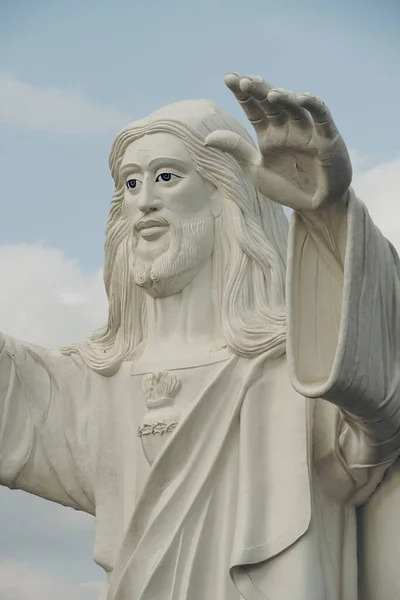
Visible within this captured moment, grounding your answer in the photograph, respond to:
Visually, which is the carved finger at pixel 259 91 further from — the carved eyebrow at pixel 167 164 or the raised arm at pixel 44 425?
the raised arm at pixel 44 425

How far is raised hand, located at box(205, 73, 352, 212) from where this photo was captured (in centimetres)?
744

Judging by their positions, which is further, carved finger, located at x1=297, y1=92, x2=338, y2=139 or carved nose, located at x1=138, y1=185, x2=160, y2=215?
carved nose, located at x1=138, y1=185, x2=160, y2=215

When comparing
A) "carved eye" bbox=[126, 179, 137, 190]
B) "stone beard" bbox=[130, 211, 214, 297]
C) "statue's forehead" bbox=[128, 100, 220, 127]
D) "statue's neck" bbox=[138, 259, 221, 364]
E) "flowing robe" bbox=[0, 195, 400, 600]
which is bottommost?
"flowing robe" bbox=[0, 195, 400, 600]

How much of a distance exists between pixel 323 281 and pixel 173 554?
64.3 inches

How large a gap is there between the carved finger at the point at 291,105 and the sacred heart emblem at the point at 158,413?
206 cm

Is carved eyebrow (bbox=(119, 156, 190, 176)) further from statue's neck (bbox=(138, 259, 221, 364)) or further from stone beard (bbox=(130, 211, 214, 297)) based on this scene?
statue's neck (bbox=(138, 259, 221, 364))

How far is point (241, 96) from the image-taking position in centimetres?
748

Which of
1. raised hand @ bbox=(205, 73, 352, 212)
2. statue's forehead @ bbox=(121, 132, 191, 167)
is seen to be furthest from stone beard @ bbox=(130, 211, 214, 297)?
raised hand @ bbox=(205, 73, 352, 212)

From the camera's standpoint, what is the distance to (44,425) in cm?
957

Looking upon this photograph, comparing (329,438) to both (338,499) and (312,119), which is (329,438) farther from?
(312,119)

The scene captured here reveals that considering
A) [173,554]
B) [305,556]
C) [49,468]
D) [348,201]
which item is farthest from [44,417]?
[348,201]

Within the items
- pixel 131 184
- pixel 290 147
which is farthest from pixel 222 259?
pixel 290 147

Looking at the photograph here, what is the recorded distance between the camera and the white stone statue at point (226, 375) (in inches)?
312

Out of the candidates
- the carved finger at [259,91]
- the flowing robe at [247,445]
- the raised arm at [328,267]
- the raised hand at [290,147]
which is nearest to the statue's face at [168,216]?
the flowing robe at [247,445]
